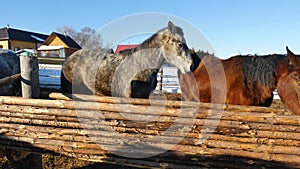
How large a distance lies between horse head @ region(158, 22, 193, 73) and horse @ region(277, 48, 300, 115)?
126 centimetres

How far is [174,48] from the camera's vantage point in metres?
3.51

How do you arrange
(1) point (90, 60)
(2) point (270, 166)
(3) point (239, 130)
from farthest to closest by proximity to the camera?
(1) point (90, 60), (3) point (239, 130), (2) point (270, 166)

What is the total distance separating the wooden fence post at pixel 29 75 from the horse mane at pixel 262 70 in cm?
244

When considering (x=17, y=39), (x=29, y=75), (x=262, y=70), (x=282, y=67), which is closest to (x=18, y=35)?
(x=17, y=39)

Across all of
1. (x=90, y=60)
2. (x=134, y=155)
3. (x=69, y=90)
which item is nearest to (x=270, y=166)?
(x=134, y=155)

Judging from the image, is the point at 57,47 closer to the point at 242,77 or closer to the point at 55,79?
the point at 55,79

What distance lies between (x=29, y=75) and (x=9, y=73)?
6.01 feet

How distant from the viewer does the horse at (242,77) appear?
2756mm

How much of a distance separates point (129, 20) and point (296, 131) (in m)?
2.04

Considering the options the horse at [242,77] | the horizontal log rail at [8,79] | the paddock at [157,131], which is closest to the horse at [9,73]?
the horizontal log rail at [8,79]

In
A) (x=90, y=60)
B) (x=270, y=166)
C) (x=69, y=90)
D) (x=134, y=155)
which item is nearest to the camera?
(x=270, y=166)

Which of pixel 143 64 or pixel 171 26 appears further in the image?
pixel 171 26

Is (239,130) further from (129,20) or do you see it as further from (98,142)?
(129,20)

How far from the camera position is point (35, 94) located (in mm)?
2834
